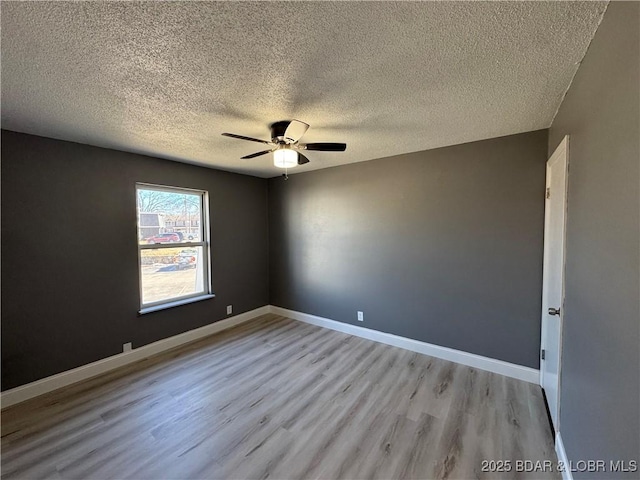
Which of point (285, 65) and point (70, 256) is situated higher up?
point (285, 65)

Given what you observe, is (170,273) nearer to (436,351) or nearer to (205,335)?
(205,335)

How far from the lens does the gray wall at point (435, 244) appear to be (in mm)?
2594

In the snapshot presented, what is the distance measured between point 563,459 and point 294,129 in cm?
285

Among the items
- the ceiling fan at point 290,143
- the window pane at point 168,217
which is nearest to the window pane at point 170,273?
the window pane at point 168,217

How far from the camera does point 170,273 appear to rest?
3533 mm

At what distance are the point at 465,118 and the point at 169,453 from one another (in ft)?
11.1

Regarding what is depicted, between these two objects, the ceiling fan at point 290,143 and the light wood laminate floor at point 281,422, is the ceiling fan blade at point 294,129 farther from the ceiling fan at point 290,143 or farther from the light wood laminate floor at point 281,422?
the light wood laminate floor at point 281,422

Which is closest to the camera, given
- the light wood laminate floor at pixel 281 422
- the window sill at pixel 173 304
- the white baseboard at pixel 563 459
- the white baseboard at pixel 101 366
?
the white baseboard at pixel 563 459

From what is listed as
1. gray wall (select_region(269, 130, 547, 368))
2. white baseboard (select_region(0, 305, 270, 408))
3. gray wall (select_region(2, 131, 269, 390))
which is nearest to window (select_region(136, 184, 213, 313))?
gray wall (select_region(2, 131, 269, 390))

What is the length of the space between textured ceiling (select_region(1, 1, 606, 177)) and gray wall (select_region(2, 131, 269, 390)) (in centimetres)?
39

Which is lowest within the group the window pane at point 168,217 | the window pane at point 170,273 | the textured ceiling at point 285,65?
the window pane at point 170,273

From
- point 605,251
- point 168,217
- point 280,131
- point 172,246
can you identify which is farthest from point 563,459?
point 168,217

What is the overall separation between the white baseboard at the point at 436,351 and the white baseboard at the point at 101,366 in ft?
4.73

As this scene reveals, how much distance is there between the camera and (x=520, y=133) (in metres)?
2.57
